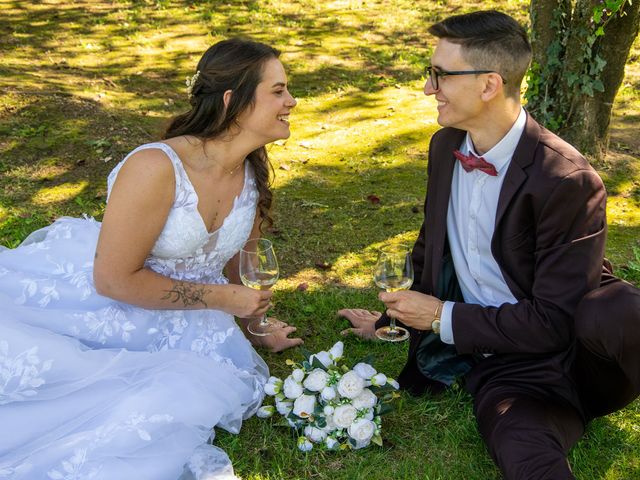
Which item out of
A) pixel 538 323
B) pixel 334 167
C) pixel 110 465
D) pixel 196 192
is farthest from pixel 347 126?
pixel 110 465

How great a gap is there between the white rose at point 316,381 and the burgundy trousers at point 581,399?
89cm

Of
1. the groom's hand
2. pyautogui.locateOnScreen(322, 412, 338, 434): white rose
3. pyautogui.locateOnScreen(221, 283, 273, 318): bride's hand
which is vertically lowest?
the groom's hand

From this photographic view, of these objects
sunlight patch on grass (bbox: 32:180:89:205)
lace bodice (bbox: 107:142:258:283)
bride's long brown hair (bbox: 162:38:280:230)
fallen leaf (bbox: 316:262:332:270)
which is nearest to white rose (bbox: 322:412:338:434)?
lace bodice (bbox: 107:142:258:283)

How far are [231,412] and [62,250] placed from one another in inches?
59.8

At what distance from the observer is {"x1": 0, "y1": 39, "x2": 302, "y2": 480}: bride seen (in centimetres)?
379

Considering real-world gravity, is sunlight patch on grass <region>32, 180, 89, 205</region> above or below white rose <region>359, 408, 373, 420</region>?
below

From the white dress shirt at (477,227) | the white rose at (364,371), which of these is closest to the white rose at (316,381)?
the white rose at (364,371)

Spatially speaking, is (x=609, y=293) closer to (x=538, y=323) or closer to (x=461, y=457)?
(x=538, y=323)

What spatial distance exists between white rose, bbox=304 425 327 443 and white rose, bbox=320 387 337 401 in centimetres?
19

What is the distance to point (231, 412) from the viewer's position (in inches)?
167

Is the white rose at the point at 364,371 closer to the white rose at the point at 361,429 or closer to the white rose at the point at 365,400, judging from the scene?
the white rose at the point at 365,400

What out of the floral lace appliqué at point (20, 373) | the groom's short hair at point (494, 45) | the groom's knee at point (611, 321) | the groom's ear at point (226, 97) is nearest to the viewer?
the groom's knee at point (611, 321)

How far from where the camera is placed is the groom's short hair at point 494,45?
4000mm

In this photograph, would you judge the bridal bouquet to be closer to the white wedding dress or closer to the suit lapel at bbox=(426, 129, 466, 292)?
the white wedding dress
